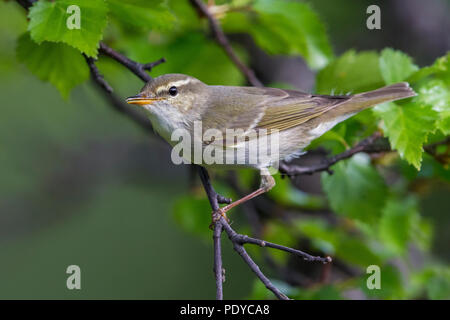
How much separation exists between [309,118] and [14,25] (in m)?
2.22

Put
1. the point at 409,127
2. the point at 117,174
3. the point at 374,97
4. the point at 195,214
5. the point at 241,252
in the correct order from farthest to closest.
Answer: the point at 117,174, the point at 195,214, the point at 374,97, the point at 409,127, the point at 241,252

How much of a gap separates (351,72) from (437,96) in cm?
53

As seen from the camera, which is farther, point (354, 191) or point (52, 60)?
point (354, 191)

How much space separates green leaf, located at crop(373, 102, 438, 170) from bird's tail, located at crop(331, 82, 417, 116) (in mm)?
80

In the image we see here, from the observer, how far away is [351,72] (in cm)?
289

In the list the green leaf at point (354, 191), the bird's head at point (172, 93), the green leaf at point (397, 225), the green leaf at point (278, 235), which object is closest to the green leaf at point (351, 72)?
the green leaf at point (354, 191)

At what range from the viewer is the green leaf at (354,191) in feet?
9.16

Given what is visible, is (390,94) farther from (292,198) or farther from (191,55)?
(292,198)

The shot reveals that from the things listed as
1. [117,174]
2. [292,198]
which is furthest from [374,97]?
[117,174]

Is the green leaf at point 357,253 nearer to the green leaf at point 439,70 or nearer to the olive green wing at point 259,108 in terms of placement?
the olive green wing at point 259,108

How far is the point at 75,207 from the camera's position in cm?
402

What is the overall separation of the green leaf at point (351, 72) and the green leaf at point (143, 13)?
3.11 ft
